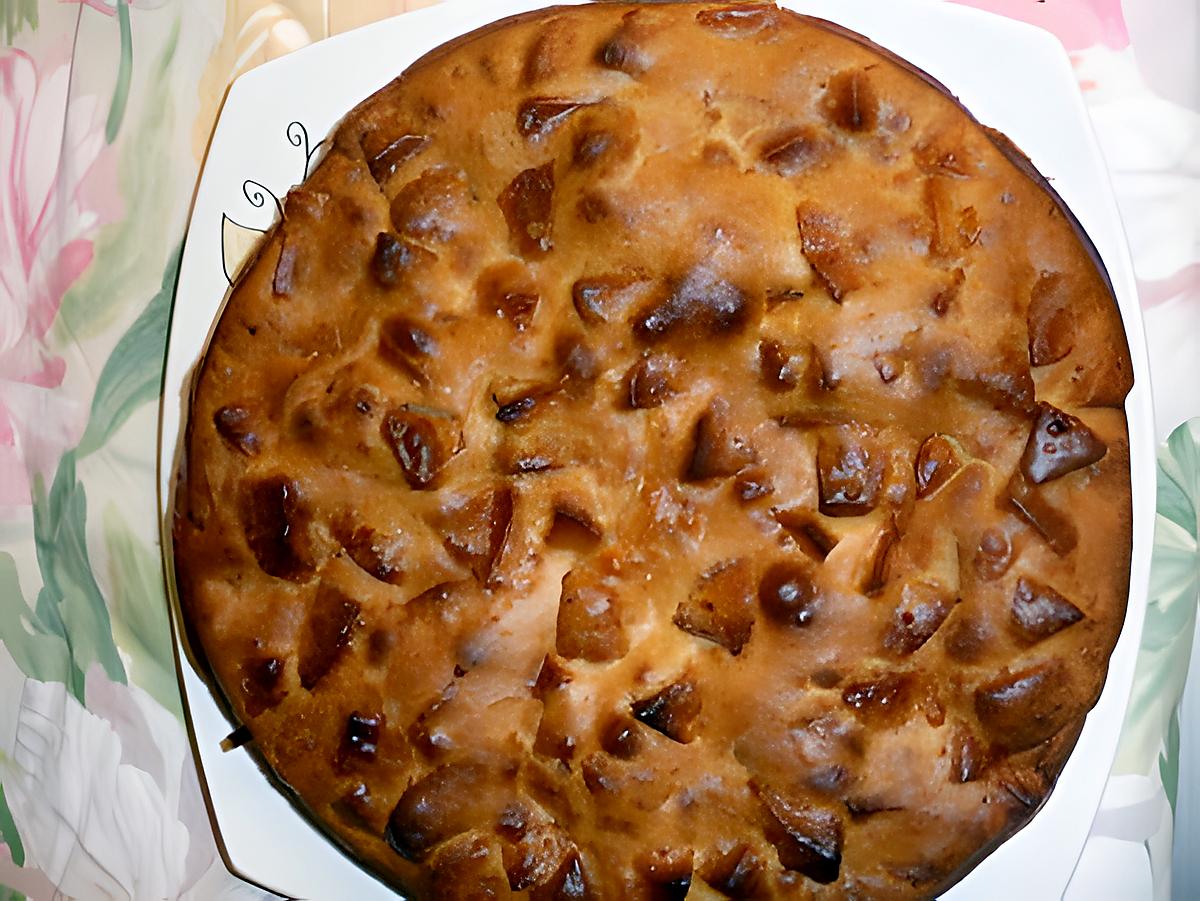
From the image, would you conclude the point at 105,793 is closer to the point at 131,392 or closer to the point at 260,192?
the point at 131,392

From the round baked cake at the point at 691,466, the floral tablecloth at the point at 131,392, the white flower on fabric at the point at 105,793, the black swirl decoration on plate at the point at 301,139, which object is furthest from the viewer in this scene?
the white flower on fabric at the point at 105,793

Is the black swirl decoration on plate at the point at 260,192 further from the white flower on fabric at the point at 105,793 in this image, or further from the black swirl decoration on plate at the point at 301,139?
the white flower on fabric at the point at 105,793

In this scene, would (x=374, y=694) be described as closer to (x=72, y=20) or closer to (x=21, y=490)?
(x=21, y=490)

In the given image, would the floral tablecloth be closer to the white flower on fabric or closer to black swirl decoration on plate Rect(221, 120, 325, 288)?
the white flower on fabric

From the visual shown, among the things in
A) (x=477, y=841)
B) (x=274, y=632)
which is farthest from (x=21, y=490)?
(x=477, y=841)

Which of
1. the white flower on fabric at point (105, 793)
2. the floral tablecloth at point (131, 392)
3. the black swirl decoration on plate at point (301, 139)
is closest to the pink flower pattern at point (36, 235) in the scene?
the floral tablecloth at point (131, 392)

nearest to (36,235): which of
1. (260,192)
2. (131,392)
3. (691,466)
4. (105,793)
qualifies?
(131,392)

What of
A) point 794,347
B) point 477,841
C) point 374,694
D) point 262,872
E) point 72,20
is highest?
point 72,20
